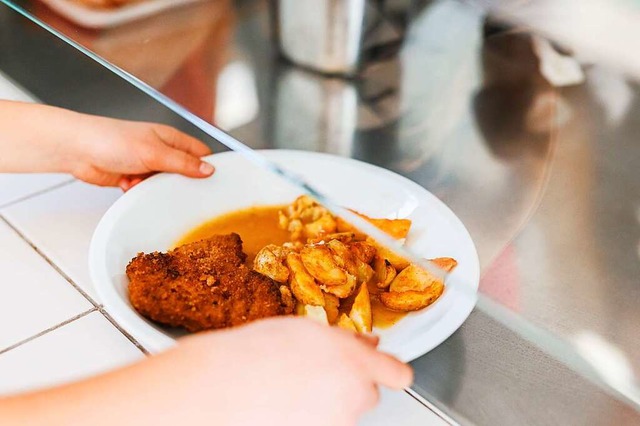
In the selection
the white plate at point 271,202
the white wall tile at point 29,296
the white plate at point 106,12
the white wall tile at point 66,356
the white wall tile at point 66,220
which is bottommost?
the white wall tile at point 66,220

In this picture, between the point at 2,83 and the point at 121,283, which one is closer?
the point at 121,283

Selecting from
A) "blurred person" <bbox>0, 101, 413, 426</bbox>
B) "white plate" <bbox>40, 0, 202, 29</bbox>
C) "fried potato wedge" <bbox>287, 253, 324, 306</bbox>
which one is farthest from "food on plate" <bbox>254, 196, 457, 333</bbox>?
"white plate" <bbox>40, 0, 202, 29</bbox>

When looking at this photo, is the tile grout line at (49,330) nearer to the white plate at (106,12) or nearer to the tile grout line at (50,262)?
the tile grout line at (50,262)

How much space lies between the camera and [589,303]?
403mm

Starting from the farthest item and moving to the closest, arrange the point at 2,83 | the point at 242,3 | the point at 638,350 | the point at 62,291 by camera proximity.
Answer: the point at 2,83
the point at 242,3
the point at 62,291
the point at 638,350

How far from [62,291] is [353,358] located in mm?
333

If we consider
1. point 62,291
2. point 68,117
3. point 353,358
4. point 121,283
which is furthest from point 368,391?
point 68,117

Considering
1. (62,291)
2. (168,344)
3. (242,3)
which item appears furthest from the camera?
(242,3)

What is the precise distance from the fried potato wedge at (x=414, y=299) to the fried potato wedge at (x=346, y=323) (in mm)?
36

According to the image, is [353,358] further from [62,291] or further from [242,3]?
[242,3]

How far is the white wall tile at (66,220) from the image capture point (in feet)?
2.26

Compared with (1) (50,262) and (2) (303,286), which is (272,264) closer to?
(2) (303,286)

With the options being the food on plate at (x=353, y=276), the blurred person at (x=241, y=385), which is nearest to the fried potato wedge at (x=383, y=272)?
the food on plate at (x=353, y=276)

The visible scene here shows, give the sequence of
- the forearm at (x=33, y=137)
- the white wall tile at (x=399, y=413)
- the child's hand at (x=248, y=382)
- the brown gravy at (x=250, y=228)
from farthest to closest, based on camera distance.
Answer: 1. the forearm at (x=33, y=137)
2. the brown gravy at (x=250, y=228)
3. the white wall tile at (x=399, y=413)
4. the child's hand at (x=248, y=382)
